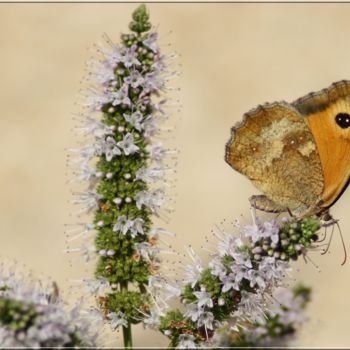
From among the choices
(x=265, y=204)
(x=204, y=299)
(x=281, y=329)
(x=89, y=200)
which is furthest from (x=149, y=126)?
(x=281, y=329)

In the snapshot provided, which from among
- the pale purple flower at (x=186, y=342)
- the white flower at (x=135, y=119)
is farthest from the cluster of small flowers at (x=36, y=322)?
the white flower at (x=135, y=119)

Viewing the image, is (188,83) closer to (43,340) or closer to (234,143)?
(234,143)

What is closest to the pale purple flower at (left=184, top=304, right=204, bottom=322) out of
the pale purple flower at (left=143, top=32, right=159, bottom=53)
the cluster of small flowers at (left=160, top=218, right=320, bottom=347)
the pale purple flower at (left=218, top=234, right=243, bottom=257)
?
the cluster of small flowers at (left=160, top=218, right=320, bottom=347)

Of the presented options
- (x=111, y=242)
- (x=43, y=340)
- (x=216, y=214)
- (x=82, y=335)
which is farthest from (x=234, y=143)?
(x=216, y=214)

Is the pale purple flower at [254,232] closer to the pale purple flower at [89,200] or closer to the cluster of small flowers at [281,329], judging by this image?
the cluster of small flowers at [281,329]

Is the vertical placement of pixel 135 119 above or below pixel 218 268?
above

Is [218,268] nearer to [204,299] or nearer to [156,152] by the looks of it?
[204,299]

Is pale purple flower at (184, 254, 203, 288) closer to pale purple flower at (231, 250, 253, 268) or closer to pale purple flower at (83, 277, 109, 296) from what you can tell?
pale purple flower at (231, 250, 253, 268)
